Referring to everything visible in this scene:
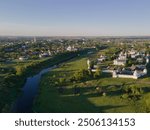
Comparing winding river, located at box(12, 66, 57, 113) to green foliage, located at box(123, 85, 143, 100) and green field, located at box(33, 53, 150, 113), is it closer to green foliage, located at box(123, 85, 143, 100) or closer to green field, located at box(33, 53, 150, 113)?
green field, located at box(33, 53, 150, 113)

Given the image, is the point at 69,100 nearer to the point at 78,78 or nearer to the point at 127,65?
the point at 78,78

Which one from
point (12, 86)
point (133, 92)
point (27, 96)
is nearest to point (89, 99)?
point (133, 92)

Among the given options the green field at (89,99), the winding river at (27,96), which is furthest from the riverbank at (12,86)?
the green field at (89,99)

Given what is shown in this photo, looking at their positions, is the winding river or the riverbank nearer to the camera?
the winding river

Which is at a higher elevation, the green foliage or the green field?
the green foliage

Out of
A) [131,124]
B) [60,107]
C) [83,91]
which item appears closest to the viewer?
[131,124]

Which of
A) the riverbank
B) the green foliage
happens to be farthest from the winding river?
the green foliage

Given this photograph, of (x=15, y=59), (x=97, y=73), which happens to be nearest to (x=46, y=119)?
(x=97, y=73)

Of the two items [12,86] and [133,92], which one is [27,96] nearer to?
[12,86]
